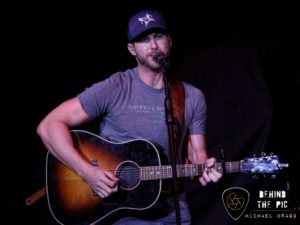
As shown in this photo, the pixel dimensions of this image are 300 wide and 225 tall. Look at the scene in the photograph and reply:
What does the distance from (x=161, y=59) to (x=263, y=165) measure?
3.16 feet

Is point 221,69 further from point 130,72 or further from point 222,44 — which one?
point 130,72

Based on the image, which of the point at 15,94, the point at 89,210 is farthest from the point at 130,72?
the point at 15,94

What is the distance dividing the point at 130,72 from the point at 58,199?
39.8 inches

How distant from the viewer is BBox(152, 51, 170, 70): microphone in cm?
245

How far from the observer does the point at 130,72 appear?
2941 mm

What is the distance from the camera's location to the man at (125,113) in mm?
2674

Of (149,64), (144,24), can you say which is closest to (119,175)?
(149,64)

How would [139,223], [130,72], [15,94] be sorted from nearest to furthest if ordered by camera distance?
[139,223], [130,72], [15,94]

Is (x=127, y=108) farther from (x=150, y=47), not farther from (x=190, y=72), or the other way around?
(x=190, y=72)

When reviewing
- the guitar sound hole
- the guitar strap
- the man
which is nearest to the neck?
the man

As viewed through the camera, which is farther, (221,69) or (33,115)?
(221,69)

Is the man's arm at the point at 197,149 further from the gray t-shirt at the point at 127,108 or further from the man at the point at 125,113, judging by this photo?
the gray t-shirt at the point at 127,108

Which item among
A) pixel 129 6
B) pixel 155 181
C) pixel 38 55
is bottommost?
pixel 155 181

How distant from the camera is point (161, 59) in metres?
2.51
